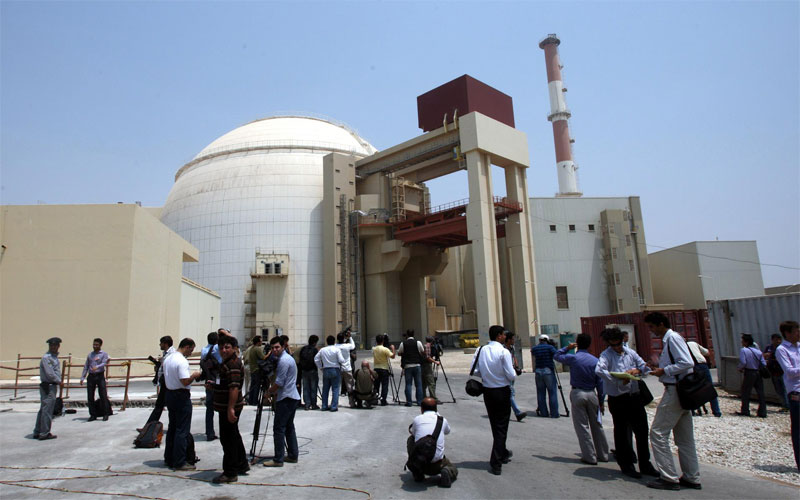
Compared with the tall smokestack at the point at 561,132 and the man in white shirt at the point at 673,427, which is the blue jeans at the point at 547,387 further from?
the tall smokestack at the point at 561,132

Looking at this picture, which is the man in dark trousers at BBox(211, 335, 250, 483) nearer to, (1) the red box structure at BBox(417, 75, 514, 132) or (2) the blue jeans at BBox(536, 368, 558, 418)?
(2) the blue jeans at BBox(536, 368, 558, 418)

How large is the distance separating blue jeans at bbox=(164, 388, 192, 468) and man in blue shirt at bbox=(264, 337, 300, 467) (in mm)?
1179

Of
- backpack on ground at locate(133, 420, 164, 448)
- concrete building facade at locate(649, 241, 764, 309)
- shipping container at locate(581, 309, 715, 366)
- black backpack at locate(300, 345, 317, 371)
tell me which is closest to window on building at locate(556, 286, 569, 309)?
concrete building facade at locate(649, 241, 764, 309)

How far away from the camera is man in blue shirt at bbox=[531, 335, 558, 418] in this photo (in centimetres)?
1041

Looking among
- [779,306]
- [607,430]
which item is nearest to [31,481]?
[607,430]

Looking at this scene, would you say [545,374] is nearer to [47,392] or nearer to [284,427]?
[284,427]

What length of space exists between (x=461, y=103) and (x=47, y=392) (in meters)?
31.7

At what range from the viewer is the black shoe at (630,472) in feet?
19.7

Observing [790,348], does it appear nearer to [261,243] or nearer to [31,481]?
[31,481]

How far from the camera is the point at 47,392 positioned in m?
8.62

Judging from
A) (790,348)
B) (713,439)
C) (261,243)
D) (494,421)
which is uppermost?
(261,243)

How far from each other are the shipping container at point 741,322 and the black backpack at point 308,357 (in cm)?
1114

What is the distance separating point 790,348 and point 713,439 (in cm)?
269

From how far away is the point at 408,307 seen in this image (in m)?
42.4
